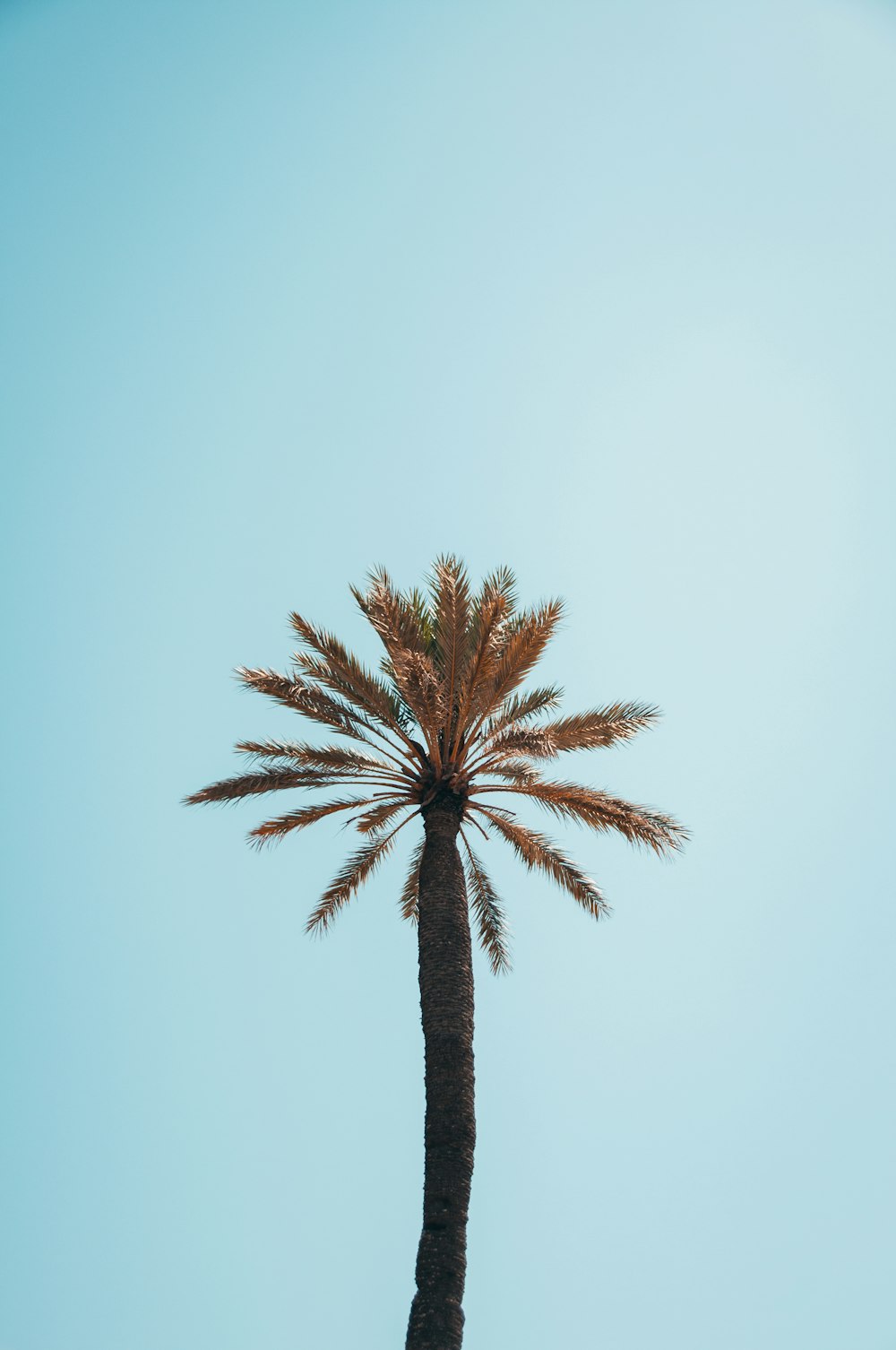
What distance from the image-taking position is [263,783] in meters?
15.6

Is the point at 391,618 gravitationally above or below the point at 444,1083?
above

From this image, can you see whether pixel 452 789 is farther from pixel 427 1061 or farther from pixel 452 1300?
pixel 452 1300

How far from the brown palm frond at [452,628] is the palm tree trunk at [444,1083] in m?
1.55

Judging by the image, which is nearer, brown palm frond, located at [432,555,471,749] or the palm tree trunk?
the palm tree trunk

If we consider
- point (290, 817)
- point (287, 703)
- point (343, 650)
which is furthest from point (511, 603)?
point (290, 817)

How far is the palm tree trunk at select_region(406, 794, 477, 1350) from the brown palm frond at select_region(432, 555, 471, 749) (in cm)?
155

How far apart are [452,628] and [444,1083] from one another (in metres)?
6.05

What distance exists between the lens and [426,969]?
532 inches

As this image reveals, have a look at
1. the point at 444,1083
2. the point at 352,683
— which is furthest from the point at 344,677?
the point at 444,1083

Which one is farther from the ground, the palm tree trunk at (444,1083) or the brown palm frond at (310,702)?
the brown palm frond at (310,702)

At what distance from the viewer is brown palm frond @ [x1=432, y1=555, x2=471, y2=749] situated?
14945mm

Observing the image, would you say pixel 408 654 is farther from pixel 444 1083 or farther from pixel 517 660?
pixel 444 1083

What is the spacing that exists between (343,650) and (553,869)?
4.85m

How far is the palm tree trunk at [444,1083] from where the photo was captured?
1104cm
